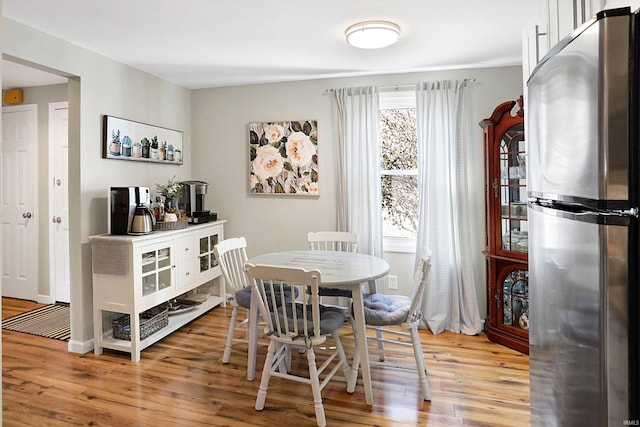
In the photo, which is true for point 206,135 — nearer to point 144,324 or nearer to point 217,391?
point 144,324

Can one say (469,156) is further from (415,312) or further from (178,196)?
(178,196)

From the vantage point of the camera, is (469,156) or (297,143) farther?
(297,143)

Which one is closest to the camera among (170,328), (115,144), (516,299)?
(516,299)

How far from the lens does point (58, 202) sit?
429 centimetres

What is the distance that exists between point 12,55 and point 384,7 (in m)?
2.47

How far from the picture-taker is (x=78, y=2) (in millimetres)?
2283

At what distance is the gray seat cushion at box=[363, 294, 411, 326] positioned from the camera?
2.45 meters

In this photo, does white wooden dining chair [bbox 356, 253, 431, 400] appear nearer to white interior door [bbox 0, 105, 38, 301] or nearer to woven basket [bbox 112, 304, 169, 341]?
woven basket [bbox 112, 304, 169, 341]

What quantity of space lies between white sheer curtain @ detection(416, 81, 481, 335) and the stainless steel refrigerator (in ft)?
8.28

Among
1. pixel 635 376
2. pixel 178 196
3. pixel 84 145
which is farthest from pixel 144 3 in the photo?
pixel 635 376

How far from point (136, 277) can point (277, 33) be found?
6.97 feet

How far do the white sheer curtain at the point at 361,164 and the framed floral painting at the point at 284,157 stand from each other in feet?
1.09

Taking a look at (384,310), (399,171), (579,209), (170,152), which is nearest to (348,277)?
(384,310)

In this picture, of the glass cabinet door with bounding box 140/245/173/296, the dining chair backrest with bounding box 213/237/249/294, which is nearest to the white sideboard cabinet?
the glass cabinet door with bounding box 140/245/173/296
